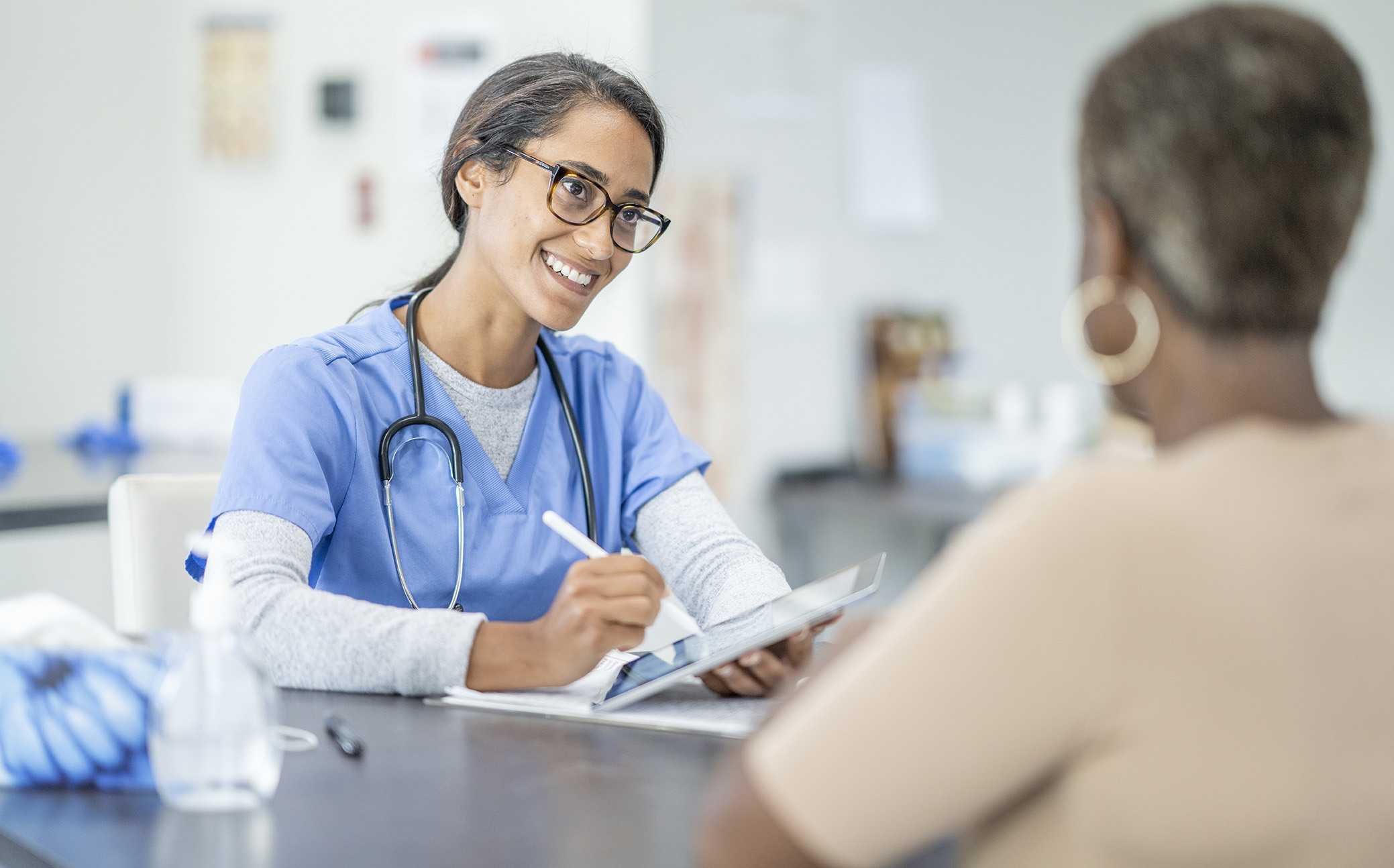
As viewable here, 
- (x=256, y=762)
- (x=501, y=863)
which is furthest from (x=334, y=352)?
(x=501, y=863)

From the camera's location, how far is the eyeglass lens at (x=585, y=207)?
1417mm

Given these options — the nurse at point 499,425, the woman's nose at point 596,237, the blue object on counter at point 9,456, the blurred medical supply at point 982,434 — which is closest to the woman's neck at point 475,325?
the nurse at point 499,425

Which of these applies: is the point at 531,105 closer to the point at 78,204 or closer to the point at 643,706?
the point at 643,706

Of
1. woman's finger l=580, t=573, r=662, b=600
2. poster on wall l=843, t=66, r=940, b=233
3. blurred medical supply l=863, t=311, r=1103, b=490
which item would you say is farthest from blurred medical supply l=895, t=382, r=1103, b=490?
woman's finger l=580, t=573, r=662, b=600

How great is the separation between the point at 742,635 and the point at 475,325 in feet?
2.08

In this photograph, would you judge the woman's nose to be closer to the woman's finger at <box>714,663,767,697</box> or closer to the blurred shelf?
the woman's finger at <box>714,663,767,697</box>

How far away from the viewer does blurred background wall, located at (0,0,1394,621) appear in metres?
3.15

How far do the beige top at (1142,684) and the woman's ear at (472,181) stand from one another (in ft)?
3.55

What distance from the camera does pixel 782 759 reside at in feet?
1.67

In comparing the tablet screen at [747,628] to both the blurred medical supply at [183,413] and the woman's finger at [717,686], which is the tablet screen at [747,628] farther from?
the blurred medical supply at [183,413]

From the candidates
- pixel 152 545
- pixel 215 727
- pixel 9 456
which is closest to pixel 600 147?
pixel 152 545

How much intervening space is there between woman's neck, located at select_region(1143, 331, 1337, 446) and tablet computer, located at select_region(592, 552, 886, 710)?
36cm

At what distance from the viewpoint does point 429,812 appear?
786mm

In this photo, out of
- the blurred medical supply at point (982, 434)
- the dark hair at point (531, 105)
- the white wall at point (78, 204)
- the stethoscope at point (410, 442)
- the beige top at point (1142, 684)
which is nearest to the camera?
the beige top at point (1142, 684)
